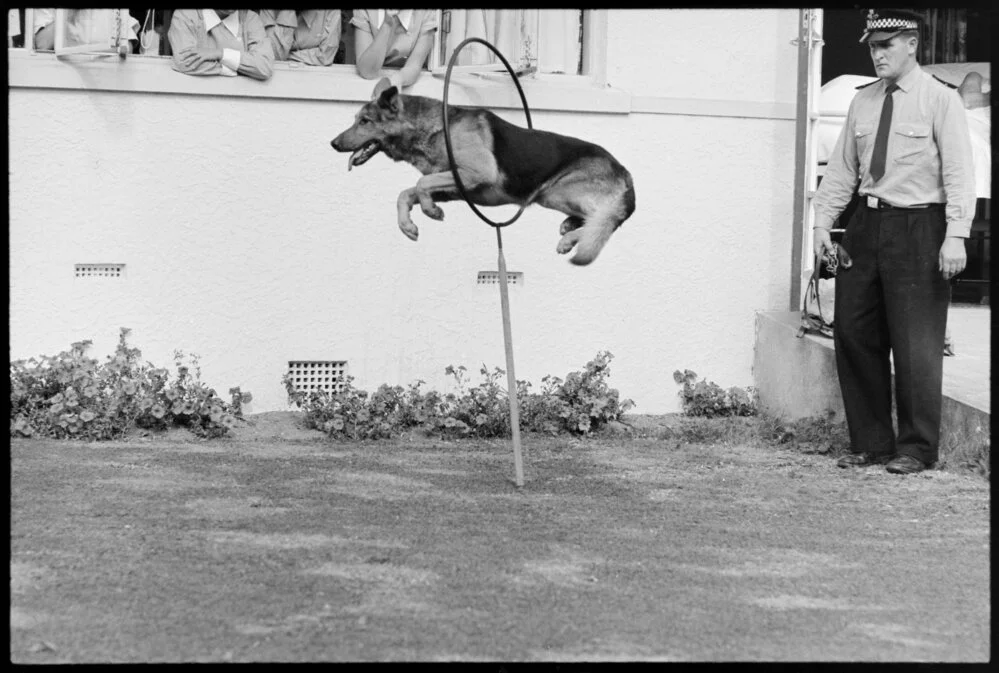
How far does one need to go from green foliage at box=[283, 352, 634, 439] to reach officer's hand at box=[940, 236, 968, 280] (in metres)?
2.39

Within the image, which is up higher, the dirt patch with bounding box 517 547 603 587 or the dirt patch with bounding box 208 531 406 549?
the dirt patch with bounding box 208 531 406 549

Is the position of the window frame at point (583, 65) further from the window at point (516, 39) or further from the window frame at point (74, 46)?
the window frame at point (74, 46)

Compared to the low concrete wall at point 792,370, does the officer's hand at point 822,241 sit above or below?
above

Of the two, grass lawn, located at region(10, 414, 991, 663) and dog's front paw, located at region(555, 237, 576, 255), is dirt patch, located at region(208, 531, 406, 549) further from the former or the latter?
dog's front paw, located at region(555, 237, 576, 255)

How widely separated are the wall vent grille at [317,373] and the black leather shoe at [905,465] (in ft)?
11.5

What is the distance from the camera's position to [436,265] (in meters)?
8.39

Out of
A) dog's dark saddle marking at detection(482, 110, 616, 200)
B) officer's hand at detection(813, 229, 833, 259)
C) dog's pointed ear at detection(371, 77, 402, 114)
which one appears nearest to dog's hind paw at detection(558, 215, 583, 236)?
dog's dark saddle marking at detection(482, 110, 616, 200)

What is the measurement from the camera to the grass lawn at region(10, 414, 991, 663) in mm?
3973

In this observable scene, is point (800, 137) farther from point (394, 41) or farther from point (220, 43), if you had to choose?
point (220, 43)

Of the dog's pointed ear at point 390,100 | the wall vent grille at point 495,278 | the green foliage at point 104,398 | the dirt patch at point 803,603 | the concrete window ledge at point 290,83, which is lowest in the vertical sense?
the dirt patch at point 803,603

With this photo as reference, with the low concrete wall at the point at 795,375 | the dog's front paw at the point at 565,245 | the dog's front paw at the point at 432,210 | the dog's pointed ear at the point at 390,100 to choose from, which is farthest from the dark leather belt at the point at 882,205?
the dog's pointed ear at the point at 390,100

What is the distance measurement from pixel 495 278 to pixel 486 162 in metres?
2.57

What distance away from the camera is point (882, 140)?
6.91m

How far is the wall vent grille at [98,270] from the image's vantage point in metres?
8.05
